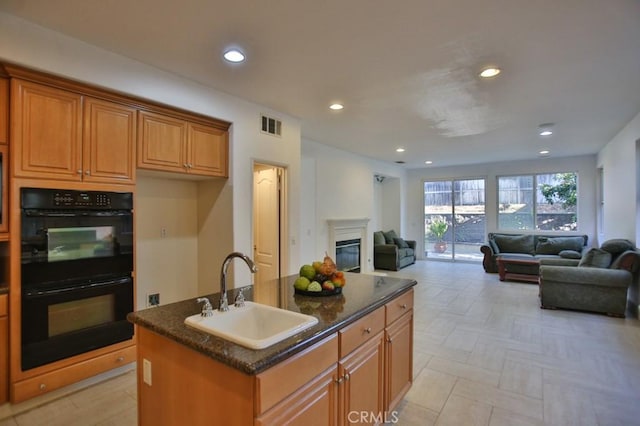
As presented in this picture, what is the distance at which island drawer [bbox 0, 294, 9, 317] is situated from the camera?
2242 millimetres

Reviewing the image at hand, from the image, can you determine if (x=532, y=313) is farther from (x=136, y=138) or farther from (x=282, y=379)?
(x=136, y=138)

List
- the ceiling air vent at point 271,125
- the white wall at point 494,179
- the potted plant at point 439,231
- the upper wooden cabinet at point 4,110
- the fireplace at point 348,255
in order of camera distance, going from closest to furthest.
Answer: the upper wooden cabinet at point 4,110, the ceiling air vent at point 271,125, the fireplace at point 348,255, the white wall at point 494,179, the potted plant at point 439,231

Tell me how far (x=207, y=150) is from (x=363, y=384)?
2699mm

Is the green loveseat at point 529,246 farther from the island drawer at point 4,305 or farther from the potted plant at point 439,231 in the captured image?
the island drawer at point 4,305

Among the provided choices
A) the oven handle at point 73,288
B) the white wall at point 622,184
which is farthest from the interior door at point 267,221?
the white wall at point 622,184

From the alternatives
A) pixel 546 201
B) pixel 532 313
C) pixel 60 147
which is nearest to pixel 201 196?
pixel 60 147

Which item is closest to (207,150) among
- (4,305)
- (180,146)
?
(180,146)

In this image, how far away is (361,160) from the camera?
23.6 feet

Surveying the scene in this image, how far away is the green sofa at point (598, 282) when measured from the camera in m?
4.21

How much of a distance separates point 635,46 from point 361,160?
194 inches

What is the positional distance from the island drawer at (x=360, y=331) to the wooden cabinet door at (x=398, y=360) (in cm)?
16

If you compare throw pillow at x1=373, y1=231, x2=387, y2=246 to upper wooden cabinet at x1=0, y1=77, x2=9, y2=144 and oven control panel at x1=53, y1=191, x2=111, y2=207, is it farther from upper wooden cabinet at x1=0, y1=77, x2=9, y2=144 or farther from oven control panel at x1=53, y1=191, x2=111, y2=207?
upper wooden cabinet at x1=0, y1=77, x2=9, y2=144

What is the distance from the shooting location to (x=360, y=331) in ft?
Answer: 5.72
